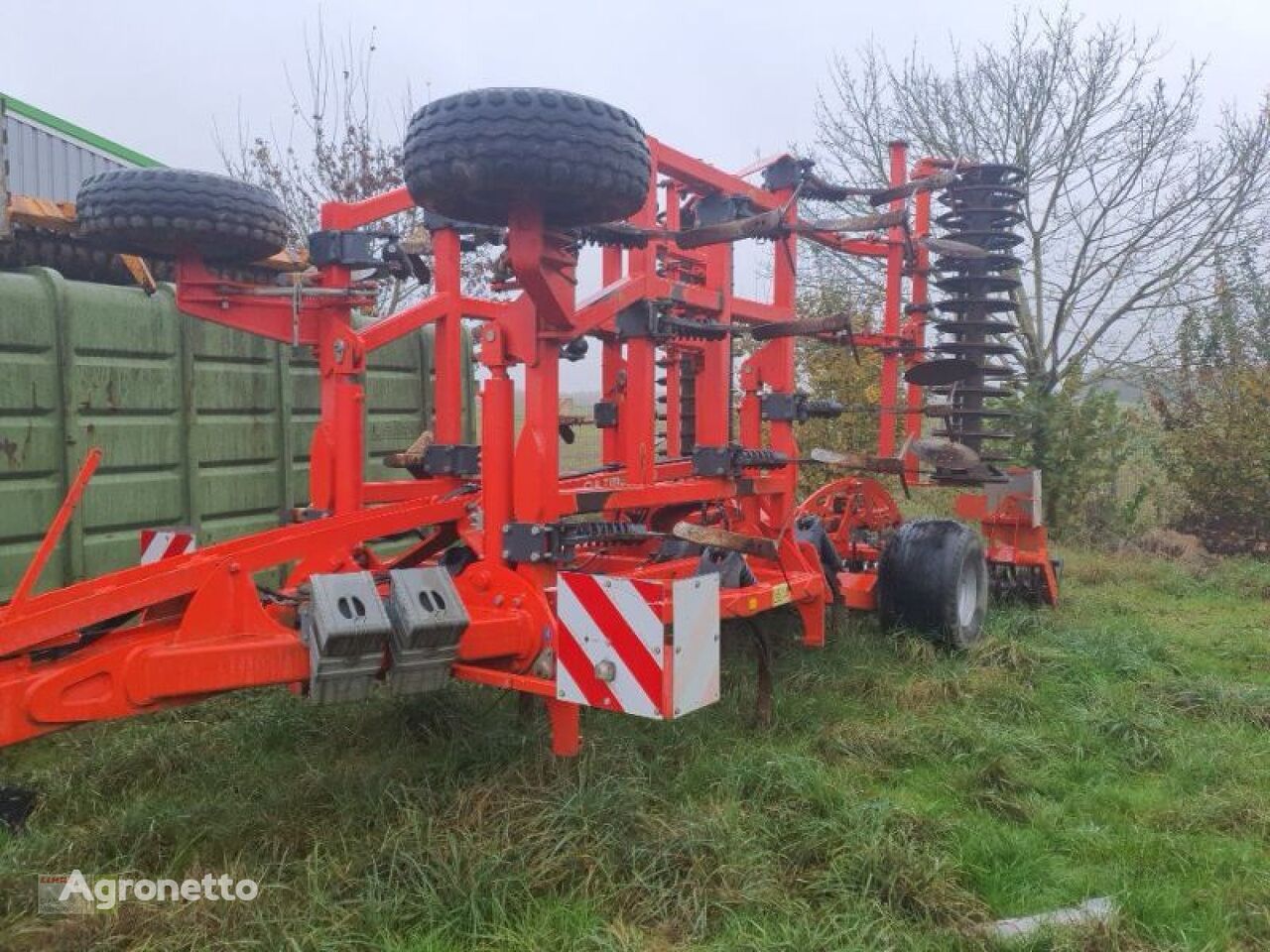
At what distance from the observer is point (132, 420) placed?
5656 mm

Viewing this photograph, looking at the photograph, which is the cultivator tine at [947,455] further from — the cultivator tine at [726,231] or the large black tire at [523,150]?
the large black tire at [523,150]

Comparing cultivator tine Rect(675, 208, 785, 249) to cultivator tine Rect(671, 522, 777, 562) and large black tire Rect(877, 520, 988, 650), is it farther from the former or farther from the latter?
large black tire Rect(877, 520, 988, 650)

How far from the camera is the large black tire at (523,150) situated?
2875 mm

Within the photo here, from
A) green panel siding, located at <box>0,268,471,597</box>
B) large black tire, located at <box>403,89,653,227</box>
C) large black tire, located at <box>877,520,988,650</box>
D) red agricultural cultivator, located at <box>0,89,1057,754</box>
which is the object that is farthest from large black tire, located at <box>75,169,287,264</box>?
large black tire, located at <box>877,520,988,650</box>

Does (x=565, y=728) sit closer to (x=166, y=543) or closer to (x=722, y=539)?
(x=722, y=539)

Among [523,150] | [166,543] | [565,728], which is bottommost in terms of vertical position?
[565,728]

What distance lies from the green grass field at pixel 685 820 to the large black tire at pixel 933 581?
51cm

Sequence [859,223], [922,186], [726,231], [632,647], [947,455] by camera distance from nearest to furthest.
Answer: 1. [632,647]
2. [726,231]
3. [859,223]
4. [922,186]
5. [947,455]

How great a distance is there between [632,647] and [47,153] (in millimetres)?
7321

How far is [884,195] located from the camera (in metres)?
5.46

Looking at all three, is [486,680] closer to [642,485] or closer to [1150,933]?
[642,485]

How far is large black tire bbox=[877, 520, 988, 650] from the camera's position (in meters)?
5.27

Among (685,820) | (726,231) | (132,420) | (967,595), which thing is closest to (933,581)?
(967,595)

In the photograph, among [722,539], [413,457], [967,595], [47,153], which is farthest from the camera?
[47,153]
